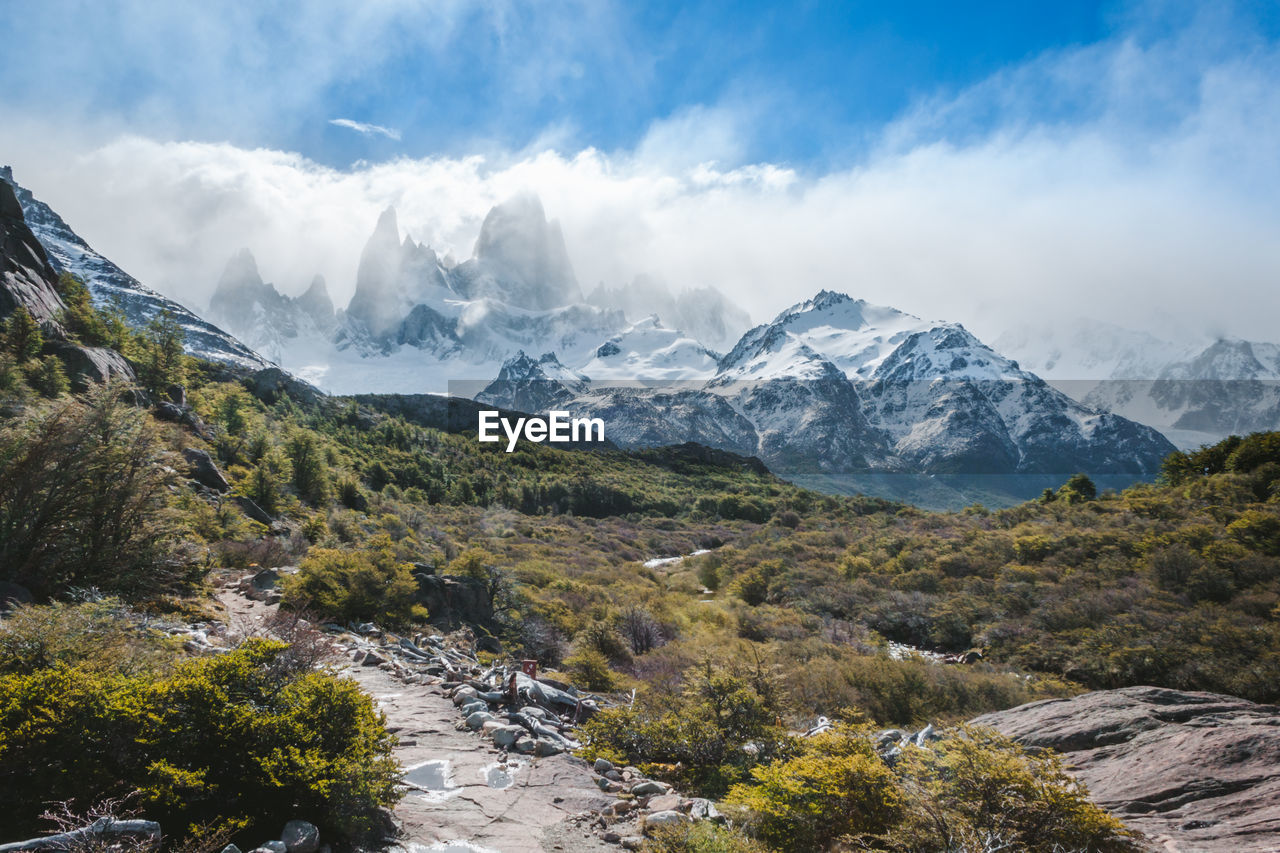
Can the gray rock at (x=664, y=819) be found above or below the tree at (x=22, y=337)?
below

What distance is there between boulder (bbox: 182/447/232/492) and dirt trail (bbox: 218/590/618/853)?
15021 millimetres

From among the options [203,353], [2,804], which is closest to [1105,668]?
[2,804]

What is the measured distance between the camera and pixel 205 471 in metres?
19.7

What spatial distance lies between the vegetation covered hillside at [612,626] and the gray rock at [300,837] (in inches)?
8.6

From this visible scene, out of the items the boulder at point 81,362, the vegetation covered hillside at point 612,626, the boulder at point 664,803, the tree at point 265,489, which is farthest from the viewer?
the boulder at point 81,362

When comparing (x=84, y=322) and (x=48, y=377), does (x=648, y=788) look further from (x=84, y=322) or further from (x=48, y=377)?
(x=84, y=322)

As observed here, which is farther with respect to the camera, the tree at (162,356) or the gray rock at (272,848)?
the tree at (162,356)

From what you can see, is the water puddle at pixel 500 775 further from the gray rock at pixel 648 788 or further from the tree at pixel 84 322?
the tree at pixel 84 322

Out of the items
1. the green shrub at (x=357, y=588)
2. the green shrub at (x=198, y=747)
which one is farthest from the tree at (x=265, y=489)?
the green shrub at (x=198, y=747)

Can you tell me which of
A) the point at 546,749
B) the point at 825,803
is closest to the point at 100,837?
the point at 546,749

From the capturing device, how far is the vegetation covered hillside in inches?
180

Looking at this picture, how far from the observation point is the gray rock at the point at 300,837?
423 centimetres

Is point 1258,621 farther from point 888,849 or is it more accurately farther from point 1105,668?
point 888,849

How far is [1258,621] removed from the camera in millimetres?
14836
